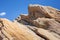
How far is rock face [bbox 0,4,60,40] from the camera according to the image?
31541 mm

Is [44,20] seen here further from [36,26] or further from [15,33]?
[15,33]

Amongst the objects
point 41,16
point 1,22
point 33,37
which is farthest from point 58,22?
point 1,22

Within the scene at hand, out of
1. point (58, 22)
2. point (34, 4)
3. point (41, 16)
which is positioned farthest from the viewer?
point (34, 4)

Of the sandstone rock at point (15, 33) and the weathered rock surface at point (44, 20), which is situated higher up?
the weathered rock surface at point (44, 20)

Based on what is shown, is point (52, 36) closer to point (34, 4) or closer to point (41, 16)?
point (41, 16)

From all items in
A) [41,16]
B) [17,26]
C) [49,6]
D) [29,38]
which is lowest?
[29,38]

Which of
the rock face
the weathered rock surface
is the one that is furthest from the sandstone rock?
the weathered rock surface

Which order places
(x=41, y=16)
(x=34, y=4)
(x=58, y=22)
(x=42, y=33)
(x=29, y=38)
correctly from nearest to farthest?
1. (x=29, y=38)
2. (x=42, y=33)
3. (x=58, y=22)
4. (x=41, y=16)
5. (x=34, y=4)

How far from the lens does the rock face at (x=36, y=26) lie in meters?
31.5

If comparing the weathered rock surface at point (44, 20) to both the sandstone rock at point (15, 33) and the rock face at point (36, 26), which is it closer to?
the rock face at point (36, 26)

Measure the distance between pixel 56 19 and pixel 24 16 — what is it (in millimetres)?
9408

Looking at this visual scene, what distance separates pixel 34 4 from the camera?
1745 inches

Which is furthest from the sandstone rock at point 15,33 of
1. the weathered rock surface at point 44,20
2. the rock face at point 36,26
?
the weathered rock surface at point 44,20

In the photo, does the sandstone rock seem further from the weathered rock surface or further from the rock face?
the weathered rock surface
